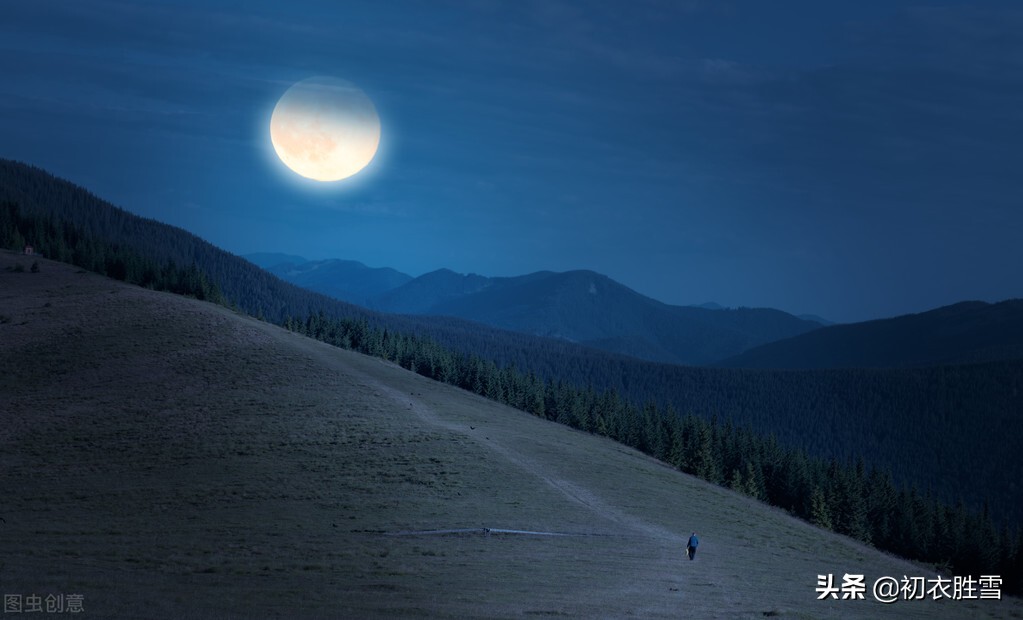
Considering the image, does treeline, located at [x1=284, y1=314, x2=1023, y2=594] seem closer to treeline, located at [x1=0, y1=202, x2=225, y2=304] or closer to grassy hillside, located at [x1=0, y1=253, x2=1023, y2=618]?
treeline, located at [x1=0, y1=202, x2=225, y2=304]

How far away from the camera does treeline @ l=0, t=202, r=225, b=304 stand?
128m

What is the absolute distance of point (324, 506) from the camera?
131 ft

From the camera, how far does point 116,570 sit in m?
27.6

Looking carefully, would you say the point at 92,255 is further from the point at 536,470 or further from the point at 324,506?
the point at 324,506

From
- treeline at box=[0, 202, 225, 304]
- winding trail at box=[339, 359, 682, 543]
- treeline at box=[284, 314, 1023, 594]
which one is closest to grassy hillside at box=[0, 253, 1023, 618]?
winding trail at box=[339, 359, 682, 543]

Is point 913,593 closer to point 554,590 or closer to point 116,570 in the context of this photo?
point 554,590

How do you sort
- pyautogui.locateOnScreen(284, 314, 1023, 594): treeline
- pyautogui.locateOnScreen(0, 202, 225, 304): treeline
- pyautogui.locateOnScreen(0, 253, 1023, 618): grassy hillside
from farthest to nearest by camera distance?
pyautogui.locateOnScreen(0, 202, 225, 304): treeline → pyautogui.locateOnScreen(284, 314, 1023, 594): treeline → pyautogui.locateOnScreen(0, 253, 1023, 618): grassy hillside

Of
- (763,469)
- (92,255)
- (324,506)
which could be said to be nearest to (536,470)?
(324,506)

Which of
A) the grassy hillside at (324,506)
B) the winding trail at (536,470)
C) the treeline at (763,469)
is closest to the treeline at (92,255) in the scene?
the treeline at (763,469)

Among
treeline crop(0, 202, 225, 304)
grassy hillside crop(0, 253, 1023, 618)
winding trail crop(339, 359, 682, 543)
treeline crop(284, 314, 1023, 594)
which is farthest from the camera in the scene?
treeline crop(0, 202, 225, 304)

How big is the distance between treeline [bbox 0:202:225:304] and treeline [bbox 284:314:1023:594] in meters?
18.2

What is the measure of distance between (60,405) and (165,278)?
7362 cm

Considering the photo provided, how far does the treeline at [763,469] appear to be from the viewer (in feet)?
300

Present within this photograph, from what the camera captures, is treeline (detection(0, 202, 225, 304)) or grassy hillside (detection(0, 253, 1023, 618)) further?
treeline (detection(0, 202, 225, 304))
